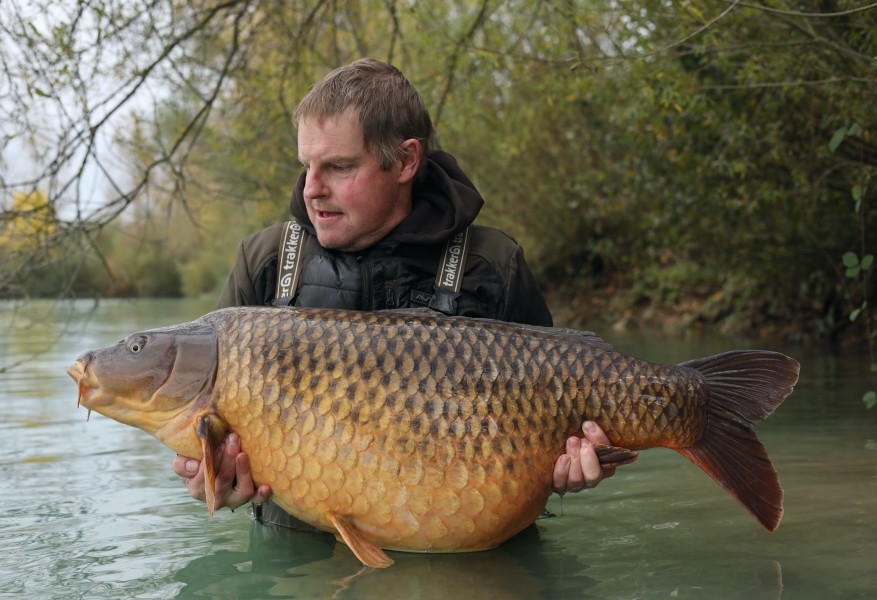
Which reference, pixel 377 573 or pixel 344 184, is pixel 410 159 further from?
pixel 377 573

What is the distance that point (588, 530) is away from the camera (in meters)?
3.45

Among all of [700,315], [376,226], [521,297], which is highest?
[376,226]

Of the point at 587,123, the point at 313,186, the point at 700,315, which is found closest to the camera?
the point at 313,186

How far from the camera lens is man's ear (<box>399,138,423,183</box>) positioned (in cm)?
333

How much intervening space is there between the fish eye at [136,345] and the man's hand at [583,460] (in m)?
1.13

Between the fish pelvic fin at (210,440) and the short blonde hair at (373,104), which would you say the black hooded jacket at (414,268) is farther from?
the fish pelvic fin at (210,440)

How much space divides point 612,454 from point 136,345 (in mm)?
1275

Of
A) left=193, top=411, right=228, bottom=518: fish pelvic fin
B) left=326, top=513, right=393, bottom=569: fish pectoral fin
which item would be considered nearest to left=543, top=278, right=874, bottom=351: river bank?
left=326, top=513, right=393, bottom=569: fish pectoral fin

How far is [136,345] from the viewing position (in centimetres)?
272

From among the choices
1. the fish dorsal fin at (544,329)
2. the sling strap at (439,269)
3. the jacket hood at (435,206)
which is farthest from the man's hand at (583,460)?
the jacket hood at (435,206)

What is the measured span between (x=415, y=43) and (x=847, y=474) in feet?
17.1

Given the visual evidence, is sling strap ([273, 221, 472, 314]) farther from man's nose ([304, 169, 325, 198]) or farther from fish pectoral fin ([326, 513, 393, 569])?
fish pectoral fin ([326, 513, 393, 569])

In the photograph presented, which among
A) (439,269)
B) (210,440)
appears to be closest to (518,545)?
(439,269)

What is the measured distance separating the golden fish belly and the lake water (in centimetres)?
26
